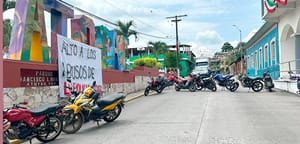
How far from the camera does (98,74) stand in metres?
17.8

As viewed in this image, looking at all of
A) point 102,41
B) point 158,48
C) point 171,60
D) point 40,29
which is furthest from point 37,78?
point 158,48

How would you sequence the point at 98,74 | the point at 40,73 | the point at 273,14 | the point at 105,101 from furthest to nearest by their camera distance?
1. the point at 273,14
2. the point at 98,74
3. the point at 40,73
4. the point at 105,101

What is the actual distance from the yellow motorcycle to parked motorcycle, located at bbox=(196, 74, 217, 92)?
41.2 ft

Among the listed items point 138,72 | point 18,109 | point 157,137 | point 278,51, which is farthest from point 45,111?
point 278,51

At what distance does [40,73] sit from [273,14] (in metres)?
18.0

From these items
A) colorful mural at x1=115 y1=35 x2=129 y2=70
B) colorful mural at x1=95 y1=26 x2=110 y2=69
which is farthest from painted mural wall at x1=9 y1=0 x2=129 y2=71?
colorful mural at x1=115 y1=35 x2=129 y2=70

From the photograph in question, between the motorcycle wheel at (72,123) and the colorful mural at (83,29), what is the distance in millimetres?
7624

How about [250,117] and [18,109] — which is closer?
[18,109]

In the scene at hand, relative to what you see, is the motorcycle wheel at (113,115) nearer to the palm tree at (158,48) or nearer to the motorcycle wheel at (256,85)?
the motorcycle wheel at (256,85)

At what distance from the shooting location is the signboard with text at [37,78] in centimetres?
1132

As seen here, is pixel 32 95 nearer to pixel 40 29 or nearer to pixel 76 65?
pixel 40 29

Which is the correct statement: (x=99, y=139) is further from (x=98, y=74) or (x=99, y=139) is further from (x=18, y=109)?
(x=98, y=74)

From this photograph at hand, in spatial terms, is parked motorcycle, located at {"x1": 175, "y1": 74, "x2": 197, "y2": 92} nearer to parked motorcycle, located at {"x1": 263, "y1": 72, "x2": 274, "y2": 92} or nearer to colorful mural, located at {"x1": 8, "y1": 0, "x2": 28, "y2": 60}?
parked motorcycle, located at {"x1": 263, "y1": 72, "x2": 274, "y2": 92}

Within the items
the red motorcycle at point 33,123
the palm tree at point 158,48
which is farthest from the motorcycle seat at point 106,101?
the palm tree at point 158,48
